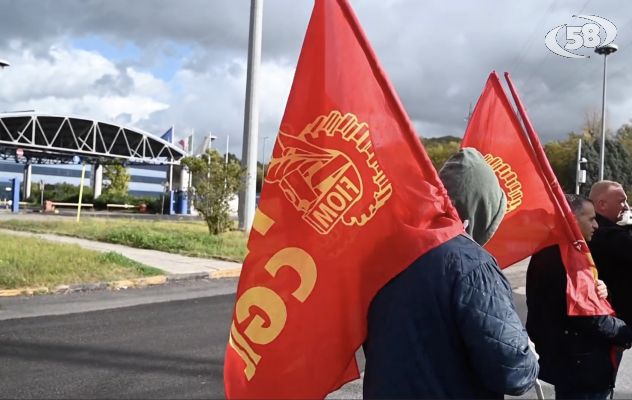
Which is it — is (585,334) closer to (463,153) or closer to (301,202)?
(463,153)

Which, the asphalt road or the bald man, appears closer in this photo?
the bald man

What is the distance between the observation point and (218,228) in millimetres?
17156

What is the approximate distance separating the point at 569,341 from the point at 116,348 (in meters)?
4.63

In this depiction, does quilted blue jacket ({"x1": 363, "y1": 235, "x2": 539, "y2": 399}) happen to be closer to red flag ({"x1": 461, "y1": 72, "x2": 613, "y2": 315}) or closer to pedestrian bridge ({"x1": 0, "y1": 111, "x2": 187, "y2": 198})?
red flag ({"x1": 461, "y1": 72, "x2": 613, "y2": 315})

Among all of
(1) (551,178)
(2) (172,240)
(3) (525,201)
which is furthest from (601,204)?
(2) (172,240)

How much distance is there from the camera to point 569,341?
286cm

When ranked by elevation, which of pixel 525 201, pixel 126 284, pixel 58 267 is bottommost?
pixel 126 284

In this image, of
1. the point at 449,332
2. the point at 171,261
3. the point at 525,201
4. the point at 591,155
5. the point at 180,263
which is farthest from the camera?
A: the point at 591,155

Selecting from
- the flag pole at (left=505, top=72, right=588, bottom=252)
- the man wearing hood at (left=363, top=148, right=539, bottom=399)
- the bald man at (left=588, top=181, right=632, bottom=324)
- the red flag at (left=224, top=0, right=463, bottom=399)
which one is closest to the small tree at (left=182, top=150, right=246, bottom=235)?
the bald man at (left=588, top=181, right=632, bottom=324)

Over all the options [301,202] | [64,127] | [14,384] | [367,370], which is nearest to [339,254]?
[301,202]

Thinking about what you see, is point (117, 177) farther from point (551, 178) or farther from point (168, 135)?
point (551, 178)

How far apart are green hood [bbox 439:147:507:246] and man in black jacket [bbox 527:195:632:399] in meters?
1.04

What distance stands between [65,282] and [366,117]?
8.95 m

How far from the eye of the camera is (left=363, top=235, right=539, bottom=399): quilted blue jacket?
5.51ft
